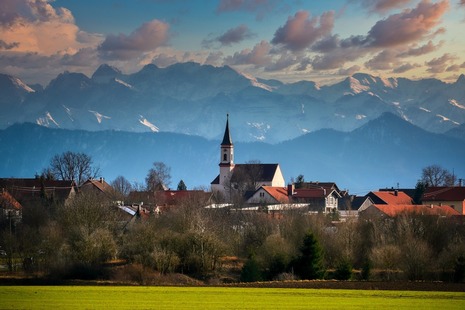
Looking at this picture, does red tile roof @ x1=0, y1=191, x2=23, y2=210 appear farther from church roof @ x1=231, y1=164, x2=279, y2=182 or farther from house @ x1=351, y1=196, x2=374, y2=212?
church roof @ x1=231, y1=164, x2=279, y2=182

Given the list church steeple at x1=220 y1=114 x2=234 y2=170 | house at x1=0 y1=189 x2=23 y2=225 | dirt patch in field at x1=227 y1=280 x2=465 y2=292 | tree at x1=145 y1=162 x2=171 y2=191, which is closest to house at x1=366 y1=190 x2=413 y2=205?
church steeple at x1=220 y1=114 x2=234 y2=170

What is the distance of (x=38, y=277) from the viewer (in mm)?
51938

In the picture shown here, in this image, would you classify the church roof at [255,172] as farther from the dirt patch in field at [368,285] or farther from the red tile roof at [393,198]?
the dirt patch in field at [368,285]

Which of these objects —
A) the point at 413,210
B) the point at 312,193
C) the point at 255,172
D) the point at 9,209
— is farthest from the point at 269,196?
the point at 9,209

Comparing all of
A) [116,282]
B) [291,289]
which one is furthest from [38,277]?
[291,289]

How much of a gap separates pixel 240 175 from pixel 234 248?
74.0 metres

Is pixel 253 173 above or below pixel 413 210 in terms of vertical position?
above

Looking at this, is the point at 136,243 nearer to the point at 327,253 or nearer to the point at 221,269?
the point at 221,269

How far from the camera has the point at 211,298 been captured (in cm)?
4084

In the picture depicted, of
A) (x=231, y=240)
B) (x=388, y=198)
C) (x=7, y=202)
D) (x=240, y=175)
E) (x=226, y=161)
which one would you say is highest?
(x=226, y=161)

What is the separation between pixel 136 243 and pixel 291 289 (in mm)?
15471

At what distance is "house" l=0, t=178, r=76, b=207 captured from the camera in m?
88.0

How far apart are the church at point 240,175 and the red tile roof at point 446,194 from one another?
34.4 meters

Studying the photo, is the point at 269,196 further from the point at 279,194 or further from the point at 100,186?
the point at 100,186
